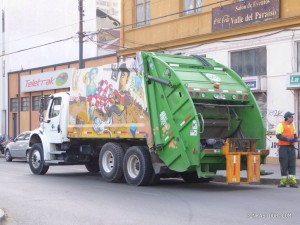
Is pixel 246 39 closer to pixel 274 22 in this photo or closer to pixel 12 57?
pixel 274 22

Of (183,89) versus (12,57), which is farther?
(12,57)

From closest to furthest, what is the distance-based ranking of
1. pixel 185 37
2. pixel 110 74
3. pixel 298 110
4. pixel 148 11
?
pixel 110 74
pixel 298 110
pixel 185 37
pixel 148 11

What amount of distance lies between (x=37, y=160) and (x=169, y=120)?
6.10 meters

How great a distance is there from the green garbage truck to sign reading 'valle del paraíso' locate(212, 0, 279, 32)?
6.61 metres

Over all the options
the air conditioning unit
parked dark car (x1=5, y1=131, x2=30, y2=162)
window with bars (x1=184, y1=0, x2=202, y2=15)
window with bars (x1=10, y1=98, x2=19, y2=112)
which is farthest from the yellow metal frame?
window with bars (x1=10, y1=98, x2=19, y2=112)

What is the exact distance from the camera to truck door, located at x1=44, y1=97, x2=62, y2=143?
1638 cm

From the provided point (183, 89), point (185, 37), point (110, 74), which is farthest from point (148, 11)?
point (183, 89)

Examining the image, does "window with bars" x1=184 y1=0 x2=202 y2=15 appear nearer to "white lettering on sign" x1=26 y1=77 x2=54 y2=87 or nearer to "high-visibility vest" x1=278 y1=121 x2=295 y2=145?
"high-visibility vest" x1=278 y1=121 x2=295 y2=145

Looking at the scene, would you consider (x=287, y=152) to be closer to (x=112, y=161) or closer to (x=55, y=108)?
(x=112, y=161)

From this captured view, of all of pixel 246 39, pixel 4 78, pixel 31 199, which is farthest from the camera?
pixel 4 78

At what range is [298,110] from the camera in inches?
754

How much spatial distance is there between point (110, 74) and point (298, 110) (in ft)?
25.8

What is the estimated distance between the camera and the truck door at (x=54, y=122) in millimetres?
16375

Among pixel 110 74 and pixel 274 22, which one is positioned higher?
pixel 274 22
